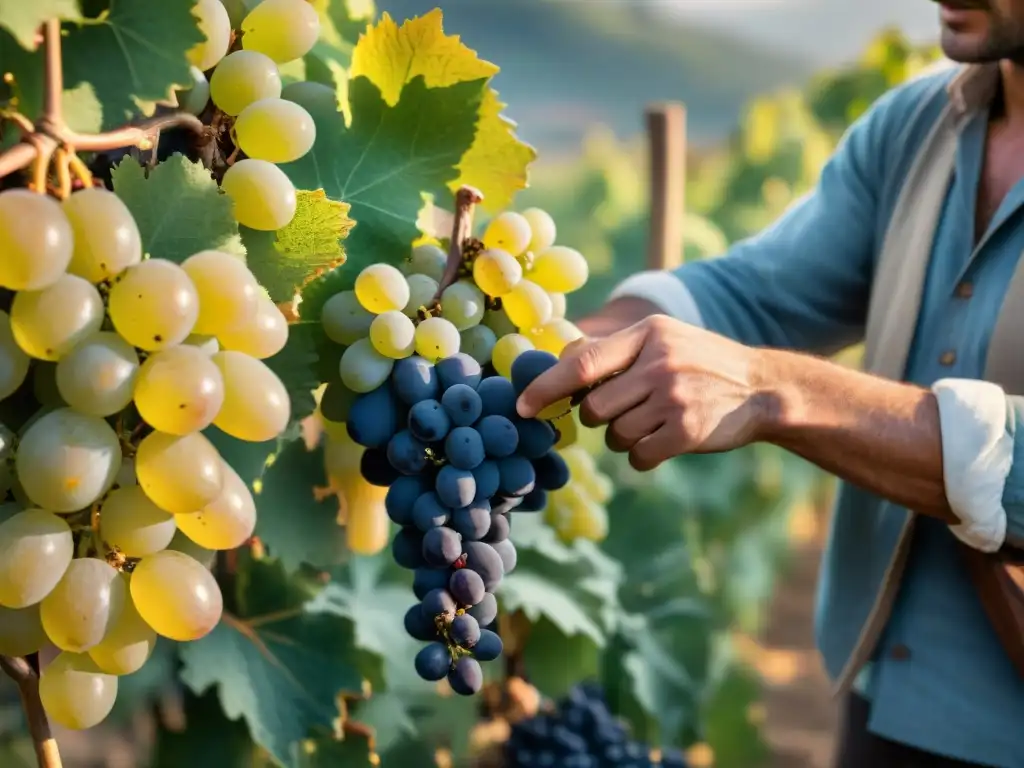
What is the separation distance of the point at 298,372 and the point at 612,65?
688 centimetres

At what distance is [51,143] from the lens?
1.53ft

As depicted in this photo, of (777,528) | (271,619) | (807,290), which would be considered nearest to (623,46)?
(777,528)

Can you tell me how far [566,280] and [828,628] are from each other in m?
0.71

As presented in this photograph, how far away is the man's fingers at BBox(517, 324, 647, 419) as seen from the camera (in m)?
0.62

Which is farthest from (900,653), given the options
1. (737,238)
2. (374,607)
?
(737,238)

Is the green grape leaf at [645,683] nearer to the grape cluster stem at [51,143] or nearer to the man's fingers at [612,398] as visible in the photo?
the man's fingers at [612,398]

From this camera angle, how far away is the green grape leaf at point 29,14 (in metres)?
0.44

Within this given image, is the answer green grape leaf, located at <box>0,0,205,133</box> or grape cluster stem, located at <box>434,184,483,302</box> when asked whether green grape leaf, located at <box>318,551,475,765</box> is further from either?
green grape leaf, located at <box>0,0,205,133</box>

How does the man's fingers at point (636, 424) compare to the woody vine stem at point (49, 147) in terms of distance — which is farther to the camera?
the man's fingers at point (636, 424)

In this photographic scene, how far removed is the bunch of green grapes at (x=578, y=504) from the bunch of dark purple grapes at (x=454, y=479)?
465 mm

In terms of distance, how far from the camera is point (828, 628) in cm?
121

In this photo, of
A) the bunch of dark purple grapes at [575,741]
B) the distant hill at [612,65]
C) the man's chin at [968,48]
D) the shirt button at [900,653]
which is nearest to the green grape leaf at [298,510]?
the bunch of dark purple grapes at [575,741]

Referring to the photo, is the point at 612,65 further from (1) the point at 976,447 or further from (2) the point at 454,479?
(2) the point at 454,479

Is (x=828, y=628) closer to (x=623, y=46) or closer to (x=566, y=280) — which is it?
(x=566, y=280)
